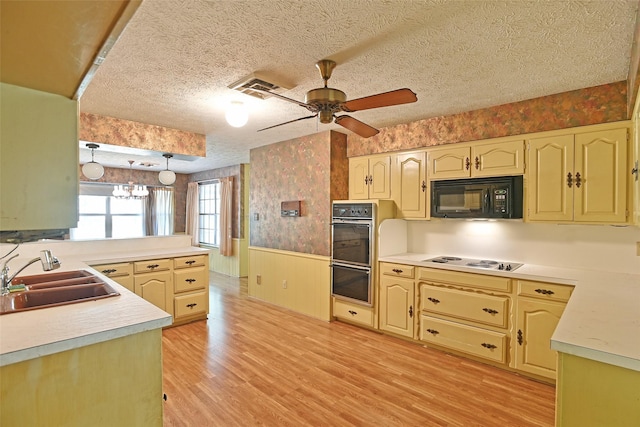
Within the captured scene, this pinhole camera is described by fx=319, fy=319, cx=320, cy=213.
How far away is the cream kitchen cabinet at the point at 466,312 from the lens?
110 inches

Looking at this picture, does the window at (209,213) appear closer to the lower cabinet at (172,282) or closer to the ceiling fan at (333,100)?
the lower cabinet at (172,282)

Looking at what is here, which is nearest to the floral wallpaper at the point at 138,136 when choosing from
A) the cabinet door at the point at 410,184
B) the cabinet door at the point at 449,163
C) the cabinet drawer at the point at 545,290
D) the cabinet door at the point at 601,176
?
the cabinet door at the point at 410,184

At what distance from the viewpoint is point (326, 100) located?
2.00 metres

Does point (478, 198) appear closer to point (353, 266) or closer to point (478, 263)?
point (478, 263)

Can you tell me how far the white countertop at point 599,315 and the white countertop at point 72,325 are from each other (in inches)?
71.5

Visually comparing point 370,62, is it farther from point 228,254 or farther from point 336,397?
point 228,254

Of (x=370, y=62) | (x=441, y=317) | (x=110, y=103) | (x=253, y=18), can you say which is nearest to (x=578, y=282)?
(x=441, y=317)

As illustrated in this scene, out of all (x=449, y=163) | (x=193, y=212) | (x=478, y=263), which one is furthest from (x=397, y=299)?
(x=193, y=212)

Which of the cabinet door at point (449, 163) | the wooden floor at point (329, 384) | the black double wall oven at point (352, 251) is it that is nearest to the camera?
the wooden floor at point (329, 384)

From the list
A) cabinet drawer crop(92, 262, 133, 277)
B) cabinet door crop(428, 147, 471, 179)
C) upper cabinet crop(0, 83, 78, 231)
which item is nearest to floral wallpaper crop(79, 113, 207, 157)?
cabinet drawer crop(92, 262, 133, 277)

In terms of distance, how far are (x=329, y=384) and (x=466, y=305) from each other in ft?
4.76

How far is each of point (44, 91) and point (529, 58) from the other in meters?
2.58

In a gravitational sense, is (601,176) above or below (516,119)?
below

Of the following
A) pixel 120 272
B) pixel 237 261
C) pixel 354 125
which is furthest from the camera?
pixel 237 261
